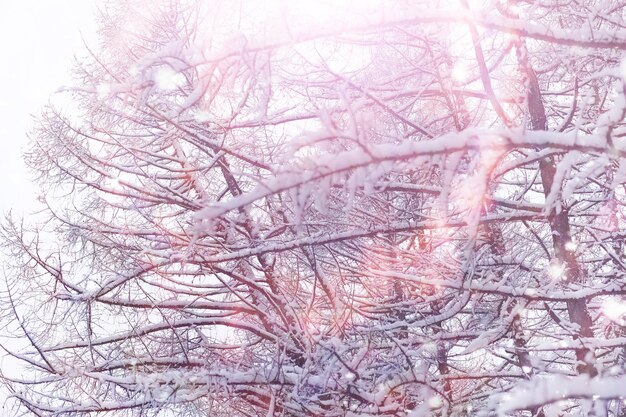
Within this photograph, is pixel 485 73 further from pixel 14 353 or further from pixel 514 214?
pixel 14 353

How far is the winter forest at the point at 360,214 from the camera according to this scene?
223 cm

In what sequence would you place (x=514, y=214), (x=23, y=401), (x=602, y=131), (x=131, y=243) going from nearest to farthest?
(x=602, y=131) → (x=514, y=214) → (x=23, y=401) → (x=131, y=243)

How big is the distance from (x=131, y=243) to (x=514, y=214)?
396 centimetres

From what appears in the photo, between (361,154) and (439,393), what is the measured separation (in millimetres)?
2810

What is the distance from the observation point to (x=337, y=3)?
3.14m

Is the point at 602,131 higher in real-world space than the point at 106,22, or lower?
lower

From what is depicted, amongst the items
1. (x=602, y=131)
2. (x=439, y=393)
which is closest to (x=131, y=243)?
(x=439, y=393)

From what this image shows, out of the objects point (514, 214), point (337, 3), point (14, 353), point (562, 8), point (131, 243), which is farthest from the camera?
point (131, 243)

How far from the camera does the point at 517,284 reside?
14.7ft

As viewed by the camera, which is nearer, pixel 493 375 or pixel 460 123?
Answer: pixel 493 375

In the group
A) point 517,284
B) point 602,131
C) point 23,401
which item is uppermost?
point 517,284

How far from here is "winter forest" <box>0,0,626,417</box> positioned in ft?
7.33

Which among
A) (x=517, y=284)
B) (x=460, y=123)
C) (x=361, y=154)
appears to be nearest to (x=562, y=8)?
(x=460, y=123)

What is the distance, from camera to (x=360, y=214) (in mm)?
4695
